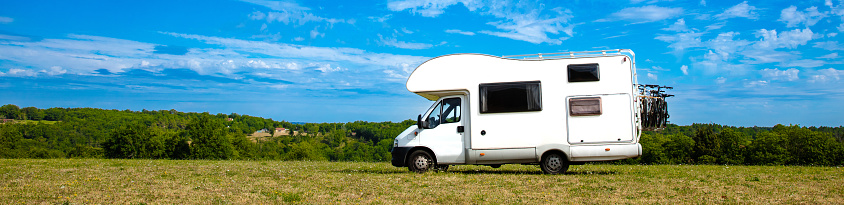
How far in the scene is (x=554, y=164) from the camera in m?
14.8

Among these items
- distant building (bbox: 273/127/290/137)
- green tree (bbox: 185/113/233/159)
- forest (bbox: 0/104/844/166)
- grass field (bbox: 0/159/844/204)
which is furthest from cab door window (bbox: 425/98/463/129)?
distant building (bbox: 273/127/290/137)

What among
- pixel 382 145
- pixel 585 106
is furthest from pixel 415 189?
pixel 382 145

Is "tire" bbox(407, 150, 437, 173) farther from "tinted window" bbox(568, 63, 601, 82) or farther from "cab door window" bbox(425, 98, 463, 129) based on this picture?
Result: "tinted window" bbox(568, 63, 601, 82)

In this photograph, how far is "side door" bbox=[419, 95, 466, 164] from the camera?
1505 cm

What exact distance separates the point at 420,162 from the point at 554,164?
3738mm

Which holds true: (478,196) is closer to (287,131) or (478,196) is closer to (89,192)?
(89,192)

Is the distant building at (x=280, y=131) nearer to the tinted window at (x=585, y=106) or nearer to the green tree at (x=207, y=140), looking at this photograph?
the green tree at (x=207, y=140)

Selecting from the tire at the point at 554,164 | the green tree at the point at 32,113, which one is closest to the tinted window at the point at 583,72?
the tire at the point at 554,164

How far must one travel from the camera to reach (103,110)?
102375 millimetres

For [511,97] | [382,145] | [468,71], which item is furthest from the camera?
[382,145]

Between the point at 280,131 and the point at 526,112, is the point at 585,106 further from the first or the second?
the point at 280,131

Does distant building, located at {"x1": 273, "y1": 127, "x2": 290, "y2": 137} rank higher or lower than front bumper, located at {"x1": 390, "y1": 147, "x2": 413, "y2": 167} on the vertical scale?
higher

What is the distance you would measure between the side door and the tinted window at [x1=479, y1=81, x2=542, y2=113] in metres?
0.73

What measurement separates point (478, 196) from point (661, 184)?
4.79m
